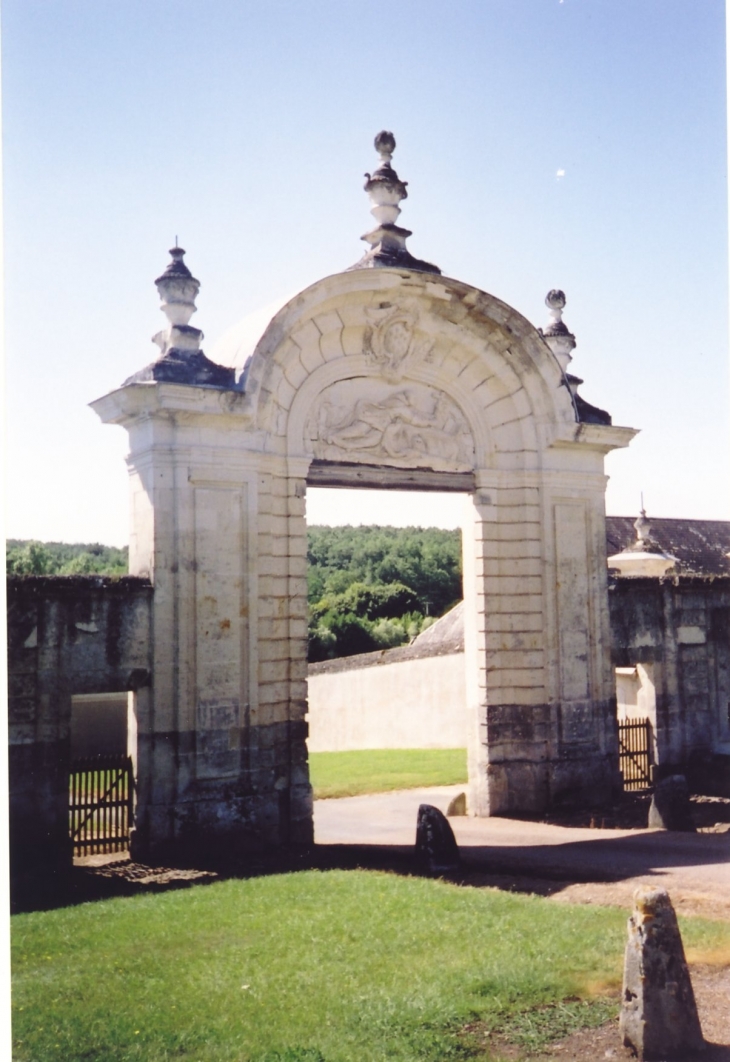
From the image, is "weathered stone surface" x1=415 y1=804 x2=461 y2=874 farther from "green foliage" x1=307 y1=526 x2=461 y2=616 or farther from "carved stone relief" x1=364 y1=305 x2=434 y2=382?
"green foliage" x1=307 y1=526 x2=461 y2=616

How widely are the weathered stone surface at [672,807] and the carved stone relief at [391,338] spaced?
6.68 meters

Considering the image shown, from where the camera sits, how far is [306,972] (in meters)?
7.18

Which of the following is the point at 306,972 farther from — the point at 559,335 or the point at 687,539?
the point at 687,539

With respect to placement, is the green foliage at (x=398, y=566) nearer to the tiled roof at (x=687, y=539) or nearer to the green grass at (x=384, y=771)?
the tiled roof at (x=687, y=539)

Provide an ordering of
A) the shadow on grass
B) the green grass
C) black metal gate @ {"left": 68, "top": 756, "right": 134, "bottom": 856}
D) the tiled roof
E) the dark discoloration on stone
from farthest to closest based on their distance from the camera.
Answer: the tiled roof, the green grass, the dark discoloration on stone, black metal gate @ {"left": 68, "top": 756, "right": 134, "bottom": 856}, the shadow on grass

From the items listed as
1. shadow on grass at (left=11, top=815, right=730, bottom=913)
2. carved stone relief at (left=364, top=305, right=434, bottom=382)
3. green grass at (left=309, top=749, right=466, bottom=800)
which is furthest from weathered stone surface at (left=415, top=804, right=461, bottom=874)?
green grass at (left=309, top=749, right=466, bottom=800)

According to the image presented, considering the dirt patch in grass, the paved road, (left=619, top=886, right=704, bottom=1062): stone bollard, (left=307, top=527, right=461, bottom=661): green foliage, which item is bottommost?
the paved road

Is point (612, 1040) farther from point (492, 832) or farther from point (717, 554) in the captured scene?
point (717, 554)

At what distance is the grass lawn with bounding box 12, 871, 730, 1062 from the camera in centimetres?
606

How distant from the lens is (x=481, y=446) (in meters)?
14.4

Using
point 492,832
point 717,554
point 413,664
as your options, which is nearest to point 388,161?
point 492,832

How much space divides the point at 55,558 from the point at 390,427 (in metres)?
20.2

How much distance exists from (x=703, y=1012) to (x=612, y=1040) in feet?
2.65

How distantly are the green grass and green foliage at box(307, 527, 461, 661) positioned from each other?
1846cm
